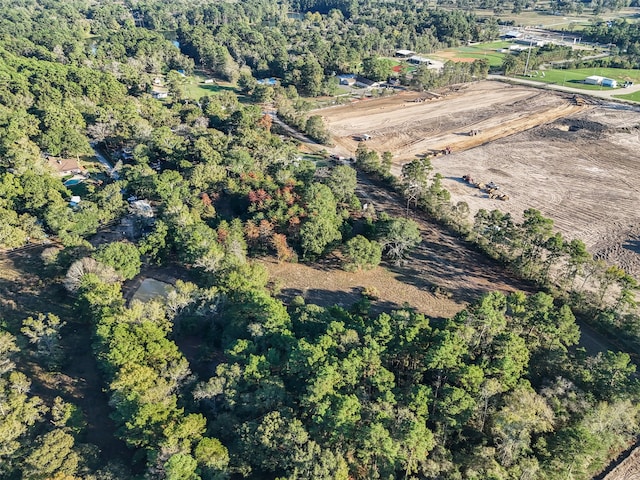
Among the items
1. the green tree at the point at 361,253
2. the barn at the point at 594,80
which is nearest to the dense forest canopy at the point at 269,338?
the green tree at the point at 361,253

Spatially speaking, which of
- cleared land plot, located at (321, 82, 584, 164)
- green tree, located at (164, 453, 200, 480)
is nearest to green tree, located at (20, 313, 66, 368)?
green tree, located at (164, 453, 200, 480)

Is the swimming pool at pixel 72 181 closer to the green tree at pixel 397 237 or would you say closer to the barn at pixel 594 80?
the green tree at pixel 397 237

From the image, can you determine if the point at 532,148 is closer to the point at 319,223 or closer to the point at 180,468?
the point at 319,223

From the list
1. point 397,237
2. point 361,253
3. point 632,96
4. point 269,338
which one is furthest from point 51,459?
point 632,96

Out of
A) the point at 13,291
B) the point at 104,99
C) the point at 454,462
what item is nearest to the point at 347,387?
the point at 454,462

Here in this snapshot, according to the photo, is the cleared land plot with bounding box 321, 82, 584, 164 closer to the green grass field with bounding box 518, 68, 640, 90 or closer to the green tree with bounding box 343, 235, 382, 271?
the green grass field with bounding box 518, 68, 640, 90

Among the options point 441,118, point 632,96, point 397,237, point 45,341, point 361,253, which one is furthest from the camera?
point 632,96
